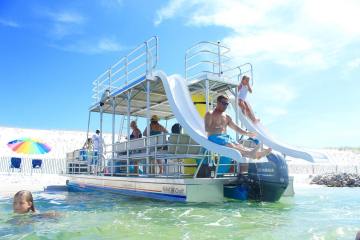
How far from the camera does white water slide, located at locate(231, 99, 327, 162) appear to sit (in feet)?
27.7

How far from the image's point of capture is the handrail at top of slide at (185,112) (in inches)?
296

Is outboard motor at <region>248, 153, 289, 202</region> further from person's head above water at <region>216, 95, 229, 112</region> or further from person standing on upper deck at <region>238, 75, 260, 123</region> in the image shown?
person standing on upper deck at <region>238, 75, 260, 123</region>

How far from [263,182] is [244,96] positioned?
270 cm

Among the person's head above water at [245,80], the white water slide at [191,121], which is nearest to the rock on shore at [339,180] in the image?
the white water slide at [191,121]

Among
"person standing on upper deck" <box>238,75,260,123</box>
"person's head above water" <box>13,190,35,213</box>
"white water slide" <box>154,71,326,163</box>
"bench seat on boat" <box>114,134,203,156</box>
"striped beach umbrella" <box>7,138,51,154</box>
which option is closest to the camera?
"person's head above water" <box>13,190,35,213</box>

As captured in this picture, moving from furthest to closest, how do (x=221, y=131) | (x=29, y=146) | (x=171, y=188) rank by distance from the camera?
(x=29, y=146) < (x=171, y=188) < (x=221, y=131)

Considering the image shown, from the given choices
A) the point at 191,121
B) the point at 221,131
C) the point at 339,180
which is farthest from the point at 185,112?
the point at 339,180

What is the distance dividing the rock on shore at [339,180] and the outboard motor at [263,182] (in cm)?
1042

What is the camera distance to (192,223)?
5750mm

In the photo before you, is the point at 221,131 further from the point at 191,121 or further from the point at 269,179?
the point at 269,179

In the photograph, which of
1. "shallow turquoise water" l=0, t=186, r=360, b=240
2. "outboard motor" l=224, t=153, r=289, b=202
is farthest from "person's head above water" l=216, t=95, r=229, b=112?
"shallow turquoise water" l=0, t=186, r=360, b=240

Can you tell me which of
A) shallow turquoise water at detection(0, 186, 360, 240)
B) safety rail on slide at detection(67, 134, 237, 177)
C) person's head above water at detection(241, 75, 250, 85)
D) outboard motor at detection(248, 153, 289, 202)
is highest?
person's head above water at detection(241, 75, 250, 85)

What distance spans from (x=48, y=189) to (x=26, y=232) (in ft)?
32.5

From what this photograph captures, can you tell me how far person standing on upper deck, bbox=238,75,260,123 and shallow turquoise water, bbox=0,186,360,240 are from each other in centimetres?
321
